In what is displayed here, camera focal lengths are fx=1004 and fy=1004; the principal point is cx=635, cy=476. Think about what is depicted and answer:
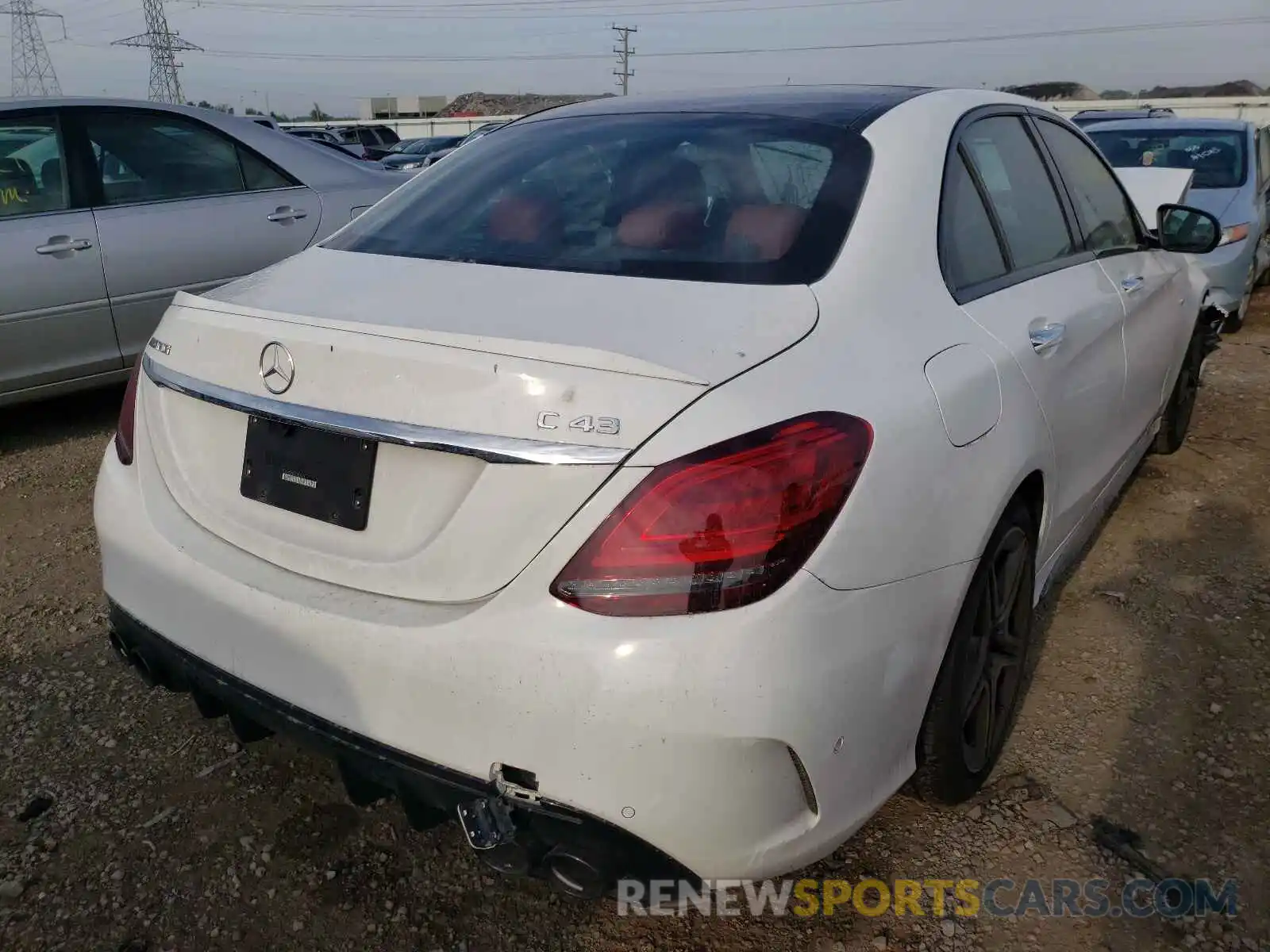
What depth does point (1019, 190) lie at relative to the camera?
2658 millimetres

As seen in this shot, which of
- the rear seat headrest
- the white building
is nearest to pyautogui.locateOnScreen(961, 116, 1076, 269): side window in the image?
the rear seat headrest

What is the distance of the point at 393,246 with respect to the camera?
7.47 feet

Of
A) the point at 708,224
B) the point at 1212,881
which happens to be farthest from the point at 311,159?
the point at 1212,881

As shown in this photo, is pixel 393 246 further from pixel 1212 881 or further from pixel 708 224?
pixel 1212 881

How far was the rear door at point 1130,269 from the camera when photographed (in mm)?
3041

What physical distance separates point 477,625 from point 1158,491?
3722mm

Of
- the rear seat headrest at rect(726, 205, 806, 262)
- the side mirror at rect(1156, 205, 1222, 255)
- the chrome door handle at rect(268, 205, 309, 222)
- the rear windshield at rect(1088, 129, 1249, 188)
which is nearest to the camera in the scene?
the rear seat headrest at rect(726, 205, 806, 262)

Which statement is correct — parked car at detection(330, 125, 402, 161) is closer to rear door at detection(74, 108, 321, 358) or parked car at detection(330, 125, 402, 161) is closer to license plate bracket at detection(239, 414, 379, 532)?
rear door at detection(74, 108, 321, 358)

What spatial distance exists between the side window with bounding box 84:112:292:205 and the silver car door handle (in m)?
0.27

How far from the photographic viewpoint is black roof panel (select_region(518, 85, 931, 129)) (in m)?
2.31

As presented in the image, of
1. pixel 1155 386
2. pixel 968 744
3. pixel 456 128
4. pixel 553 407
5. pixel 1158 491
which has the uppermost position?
pixel 553 407

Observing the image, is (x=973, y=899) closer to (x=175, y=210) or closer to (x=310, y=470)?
(x=310, y=470)

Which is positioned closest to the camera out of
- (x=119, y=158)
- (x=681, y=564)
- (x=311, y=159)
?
(x=681, y=564)

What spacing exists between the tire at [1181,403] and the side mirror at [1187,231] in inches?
27.2
